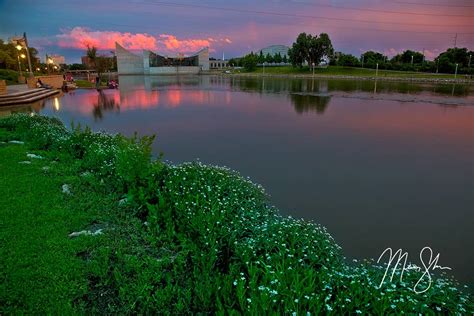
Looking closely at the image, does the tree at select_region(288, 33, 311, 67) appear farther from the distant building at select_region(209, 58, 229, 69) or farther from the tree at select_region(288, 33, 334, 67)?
the distant building at select_region(209, 58, 229, 69)

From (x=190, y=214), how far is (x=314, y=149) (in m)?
7.20

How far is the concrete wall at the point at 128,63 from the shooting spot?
133250mm

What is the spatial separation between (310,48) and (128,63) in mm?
76861

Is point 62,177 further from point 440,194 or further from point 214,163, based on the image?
point 440,194

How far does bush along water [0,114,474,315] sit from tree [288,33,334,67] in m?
88.4

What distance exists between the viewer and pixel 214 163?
945 cm

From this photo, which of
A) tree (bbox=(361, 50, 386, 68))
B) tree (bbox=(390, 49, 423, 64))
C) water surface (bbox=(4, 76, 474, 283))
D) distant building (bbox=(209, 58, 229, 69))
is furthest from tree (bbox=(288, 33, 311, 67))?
distant building (bbox=(209, 58, 229, 69))

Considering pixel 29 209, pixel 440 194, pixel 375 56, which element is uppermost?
pixel 375 56

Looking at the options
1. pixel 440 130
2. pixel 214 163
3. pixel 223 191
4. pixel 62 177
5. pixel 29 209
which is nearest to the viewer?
pixel 29 209

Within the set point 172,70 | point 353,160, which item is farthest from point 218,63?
point 353,160

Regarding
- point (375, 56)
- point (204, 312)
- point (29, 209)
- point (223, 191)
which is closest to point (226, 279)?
point (204, 312)

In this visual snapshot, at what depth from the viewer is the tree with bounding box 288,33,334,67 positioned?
286ft

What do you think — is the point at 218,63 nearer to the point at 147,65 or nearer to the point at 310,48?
the point at 147,65

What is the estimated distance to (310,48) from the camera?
8831 cm
